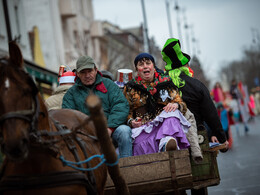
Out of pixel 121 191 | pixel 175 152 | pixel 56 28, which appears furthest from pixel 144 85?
pixel 56 28

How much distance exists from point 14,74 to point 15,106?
27 cm

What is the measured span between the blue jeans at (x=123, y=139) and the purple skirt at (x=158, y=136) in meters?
0.15

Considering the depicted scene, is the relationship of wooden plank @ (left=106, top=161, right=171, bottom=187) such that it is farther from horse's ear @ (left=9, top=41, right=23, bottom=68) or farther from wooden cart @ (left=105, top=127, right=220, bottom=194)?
horse's ear @ (left=9, top=41, right=23, bottom=68)

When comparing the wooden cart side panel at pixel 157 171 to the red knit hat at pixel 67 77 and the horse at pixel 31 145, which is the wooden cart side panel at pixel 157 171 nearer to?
the horse at pixel 31 145

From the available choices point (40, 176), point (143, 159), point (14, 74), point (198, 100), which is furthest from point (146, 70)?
point (14, 74)

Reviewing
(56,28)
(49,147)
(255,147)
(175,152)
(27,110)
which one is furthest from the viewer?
(56,28)

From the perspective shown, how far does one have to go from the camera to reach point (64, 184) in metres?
4.24

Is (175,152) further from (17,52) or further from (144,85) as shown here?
(17,52)

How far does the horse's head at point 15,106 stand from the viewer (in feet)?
11.8

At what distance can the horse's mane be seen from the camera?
12.7 feet

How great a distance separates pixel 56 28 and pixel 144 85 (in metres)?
26.8

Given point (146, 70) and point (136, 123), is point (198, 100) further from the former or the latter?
point (136, 123)

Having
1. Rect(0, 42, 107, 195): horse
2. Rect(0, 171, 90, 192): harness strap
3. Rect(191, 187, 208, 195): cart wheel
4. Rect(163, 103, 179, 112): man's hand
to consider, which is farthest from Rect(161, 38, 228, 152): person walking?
Rect(0, 171, 90, 192): harness strap

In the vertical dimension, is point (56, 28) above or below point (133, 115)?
above
